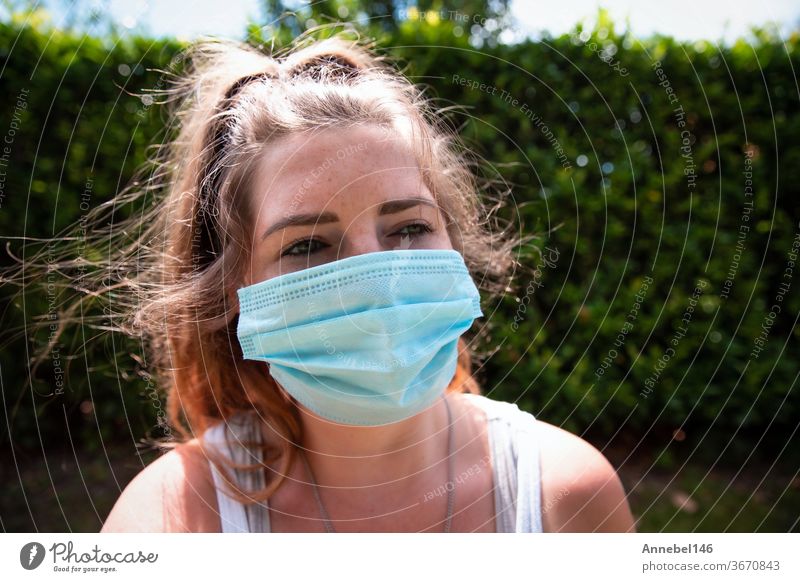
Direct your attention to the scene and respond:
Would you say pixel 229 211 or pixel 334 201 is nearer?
pixel 334 201

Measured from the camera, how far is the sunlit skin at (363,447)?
1.12 metres

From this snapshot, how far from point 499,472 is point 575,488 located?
152 millimetres

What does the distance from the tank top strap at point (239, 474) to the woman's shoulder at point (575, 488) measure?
55 cm

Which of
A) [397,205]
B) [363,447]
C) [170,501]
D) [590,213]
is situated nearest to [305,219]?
[397,205]

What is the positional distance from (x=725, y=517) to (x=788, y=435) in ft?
1.82

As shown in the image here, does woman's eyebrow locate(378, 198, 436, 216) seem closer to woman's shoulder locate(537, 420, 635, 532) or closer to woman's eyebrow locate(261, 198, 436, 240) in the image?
woman's eyebrow locate(261, 198, 436, 240)

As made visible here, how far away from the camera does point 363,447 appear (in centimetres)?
130

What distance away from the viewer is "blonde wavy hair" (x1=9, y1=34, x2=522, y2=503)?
1241 mm

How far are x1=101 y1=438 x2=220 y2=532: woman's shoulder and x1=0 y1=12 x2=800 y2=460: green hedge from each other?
1071 mm

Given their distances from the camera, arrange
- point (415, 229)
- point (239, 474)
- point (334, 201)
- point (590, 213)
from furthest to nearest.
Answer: point (590, 213) → point (239, 474) → point (415, 229) → point (334, 201)

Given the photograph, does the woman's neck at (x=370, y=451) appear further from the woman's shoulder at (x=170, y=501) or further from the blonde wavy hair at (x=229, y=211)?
the woman's shoulder at (x=170, y=501)

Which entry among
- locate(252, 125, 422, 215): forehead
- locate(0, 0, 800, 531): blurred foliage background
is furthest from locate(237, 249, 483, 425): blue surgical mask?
locate(0, 0, 800, 531): blurred foliage background

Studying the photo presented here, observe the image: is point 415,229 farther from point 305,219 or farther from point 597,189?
point 597,189
